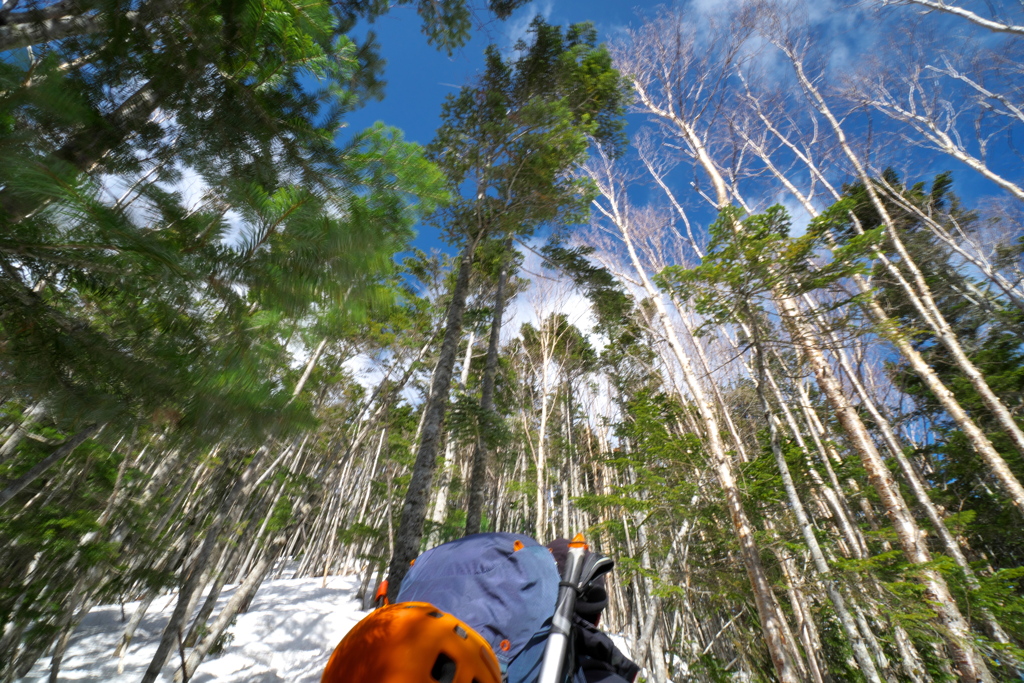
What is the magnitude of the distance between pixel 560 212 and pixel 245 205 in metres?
5.37

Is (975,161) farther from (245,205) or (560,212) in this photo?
(245,205)

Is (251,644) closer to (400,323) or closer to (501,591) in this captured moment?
(400,323)

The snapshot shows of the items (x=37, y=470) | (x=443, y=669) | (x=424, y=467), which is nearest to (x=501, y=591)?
(x=443, y=669)

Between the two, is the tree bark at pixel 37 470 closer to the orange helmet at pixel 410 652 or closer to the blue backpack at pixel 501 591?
→ the blue backpack at pixel 501 591

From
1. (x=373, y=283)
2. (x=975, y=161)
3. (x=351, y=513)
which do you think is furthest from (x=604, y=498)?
(x=351, y=513)

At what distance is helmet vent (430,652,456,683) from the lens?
0.60 m

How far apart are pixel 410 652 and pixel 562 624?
1.24 feet

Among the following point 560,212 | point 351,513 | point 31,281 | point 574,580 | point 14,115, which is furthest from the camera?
point 351,513

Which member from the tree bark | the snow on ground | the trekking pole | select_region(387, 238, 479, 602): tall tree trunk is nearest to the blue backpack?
the trekking pole

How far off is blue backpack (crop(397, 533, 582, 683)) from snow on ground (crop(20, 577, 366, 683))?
24.0 ft

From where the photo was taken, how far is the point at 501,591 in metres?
0.93

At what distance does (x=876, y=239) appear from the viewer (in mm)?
3836

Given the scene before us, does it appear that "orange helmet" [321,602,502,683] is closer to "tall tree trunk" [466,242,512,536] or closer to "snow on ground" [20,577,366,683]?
"tall tree trunk" [466,242,512,536]

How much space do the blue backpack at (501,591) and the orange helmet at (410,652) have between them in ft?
0.70
